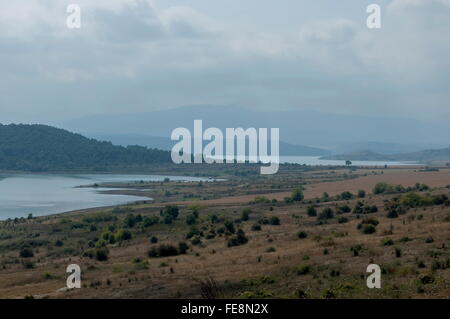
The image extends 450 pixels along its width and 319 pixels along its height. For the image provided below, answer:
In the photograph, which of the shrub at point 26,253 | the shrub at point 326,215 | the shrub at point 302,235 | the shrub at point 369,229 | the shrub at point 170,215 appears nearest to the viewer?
the shrub at point 369,229

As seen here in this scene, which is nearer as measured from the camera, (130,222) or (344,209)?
(344,209)

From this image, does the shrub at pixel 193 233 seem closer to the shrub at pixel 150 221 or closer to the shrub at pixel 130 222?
the shrub at pixel 150 221

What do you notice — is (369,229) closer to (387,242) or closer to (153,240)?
(387,242)

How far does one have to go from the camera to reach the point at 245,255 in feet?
116

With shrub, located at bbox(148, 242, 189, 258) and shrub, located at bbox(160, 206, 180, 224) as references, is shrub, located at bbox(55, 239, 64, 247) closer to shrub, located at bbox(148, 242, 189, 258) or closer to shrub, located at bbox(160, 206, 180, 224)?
shrub, located at bbox(160, 206, 180, 224)

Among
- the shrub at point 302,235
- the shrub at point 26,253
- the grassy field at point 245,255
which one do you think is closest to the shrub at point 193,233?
the grassy field at point 245,255

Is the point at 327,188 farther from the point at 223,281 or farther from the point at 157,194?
the point at 223,281

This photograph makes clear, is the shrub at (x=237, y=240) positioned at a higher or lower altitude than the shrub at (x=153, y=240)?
higher

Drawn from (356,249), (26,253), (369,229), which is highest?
(369,229)

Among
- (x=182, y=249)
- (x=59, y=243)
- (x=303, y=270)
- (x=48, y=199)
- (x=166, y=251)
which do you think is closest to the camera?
(x=303, y=270)

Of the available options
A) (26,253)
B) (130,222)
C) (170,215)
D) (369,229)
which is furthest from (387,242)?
(130,222)

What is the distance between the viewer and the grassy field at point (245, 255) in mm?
24953

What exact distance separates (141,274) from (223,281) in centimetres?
653
